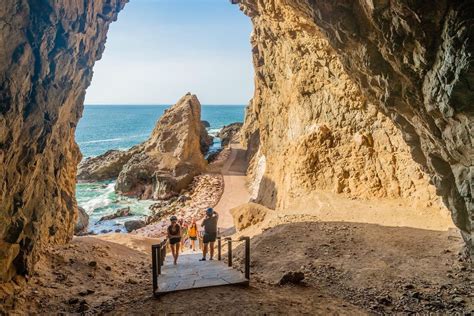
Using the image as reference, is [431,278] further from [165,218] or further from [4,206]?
[165,218]

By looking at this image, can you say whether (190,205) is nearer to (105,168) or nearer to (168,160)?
(168,160)

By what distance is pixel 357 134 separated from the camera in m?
16.8

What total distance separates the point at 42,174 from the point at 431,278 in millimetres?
11757

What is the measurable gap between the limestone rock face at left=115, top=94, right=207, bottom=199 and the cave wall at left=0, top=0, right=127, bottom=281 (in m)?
24.3

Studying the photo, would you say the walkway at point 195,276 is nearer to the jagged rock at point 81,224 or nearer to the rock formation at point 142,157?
the jagged rock at point 81,224

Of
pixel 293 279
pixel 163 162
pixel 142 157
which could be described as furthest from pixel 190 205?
pixel 293 279

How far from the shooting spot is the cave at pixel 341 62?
5949 mm

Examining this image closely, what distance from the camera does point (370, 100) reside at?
33.0 feet

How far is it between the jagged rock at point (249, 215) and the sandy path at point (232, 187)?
5.94m

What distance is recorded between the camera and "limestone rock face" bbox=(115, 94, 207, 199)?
1513 inches

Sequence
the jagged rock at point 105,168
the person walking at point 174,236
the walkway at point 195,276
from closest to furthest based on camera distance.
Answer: the walkway at point 195,276 → the person walking at point 174,236 → the jagged rock at point 105,168

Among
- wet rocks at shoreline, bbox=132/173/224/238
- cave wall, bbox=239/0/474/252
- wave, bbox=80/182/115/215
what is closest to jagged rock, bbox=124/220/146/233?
wet rocks at shoreline, bbox=132/173/224/238

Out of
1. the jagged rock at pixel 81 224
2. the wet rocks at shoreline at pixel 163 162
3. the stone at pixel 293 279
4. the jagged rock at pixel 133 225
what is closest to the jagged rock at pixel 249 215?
the stone at pixel 293 279

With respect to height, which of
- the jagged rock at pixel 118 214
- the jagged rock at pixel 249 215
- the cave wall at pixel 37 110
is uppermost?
the cave wall at pixel 37 110
